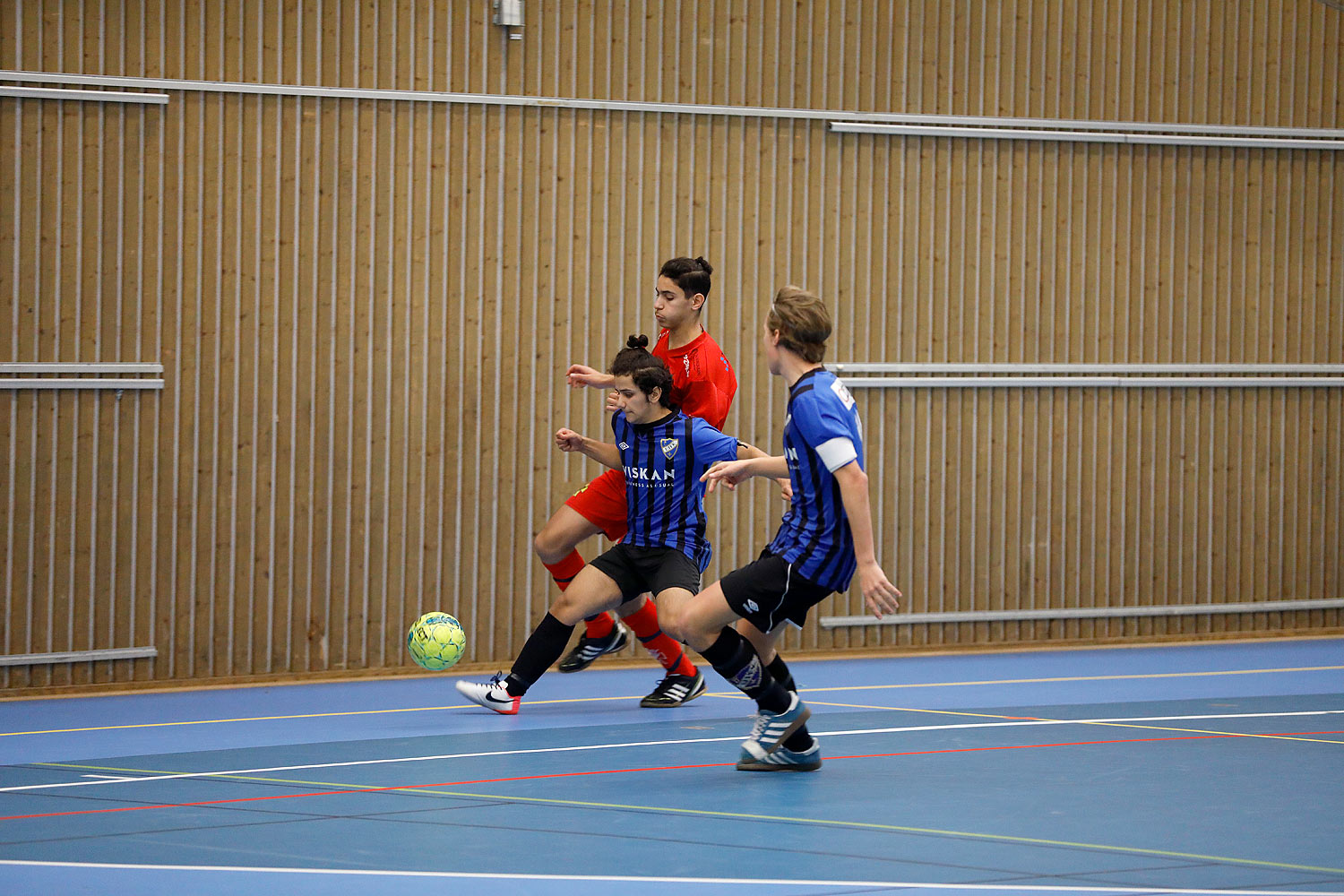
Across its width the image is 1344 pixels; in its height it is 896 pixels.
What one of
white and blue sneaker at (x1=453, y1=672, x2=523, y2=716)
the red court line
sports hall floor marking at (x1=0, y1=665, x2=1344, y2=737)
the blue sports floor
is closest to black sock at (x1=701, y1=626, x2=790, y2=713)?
the blue sports floor

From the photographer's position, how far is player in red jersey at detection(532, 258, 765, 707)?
8141mm

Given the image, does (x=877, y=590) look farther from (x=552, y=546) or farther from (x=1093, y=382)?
(x=1093, y=382)

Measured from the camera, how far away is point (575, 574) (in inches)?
344

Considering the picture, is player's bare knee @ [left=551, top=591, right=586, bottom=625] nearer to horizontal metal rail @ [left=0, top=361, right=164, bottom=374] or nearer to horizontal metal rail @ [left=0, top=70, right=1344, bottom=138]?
horizontal metal rail @ [left=0, top=361, right=164, bottom=374]

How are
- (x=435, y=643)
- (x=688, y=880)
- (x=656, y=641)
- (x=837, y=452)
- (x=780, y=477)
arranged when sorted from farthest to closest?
(x=435, y=643) → (x=656, y=641) → (x=780, y=477) → (x=837, y=452) → (x=688, y=880)

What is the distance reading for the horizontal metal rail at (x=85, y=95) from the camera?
9453 mm

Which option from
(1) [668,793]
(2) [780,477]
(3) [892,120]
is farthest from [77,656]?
(3) [892,120]

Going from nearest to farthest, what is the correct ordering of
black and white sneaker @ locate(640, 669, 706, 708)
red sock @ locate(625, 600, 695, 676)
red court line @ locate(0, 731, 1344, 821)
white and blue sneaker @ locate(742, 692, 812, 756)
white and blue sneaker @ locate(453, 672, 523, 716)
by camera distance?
red court line @ locate(0, 731, 1344, 821) < white and blue sneaker @ locate(742, 692, 812, 756) < white and blue sneaker @ locate(453, 672, 523, 716) < red sock @ locate(625, 600, 695, 676) < black and white sneaker @ locate(640, 669, 706, 708)

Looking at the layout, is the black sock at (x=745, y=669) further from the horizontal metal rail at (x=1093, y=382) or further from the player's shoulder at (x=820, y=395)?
the horizontal metal rail at (x=1093, y=382)

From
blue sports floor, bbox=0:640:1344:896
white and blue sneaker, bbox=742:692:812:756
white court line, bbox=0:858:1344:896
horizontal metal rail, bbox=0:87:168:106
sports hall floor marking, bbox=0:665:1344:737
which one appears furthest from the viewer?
horizontal metal rail, bbox=0:87:168:106

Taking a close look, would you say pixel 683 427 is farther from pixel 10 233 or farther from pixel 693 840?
pixel 10 233

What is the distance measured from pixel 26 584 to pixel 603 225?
4097 millimetres

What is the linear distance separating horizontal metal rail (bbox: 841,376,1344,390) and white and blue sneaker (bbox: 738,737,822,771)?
194 inches

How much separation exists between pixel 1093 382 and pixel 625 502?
504cm
